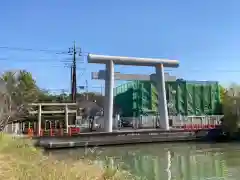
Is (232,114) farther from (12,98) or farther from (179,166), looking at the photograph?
(12,98)

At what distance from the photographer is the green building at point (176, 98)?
53.6 metres

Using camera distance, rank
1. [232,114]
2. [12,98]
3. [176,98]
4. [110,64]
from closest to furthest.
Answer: [12,98] < [110,64] < [232,114] < [176,98]

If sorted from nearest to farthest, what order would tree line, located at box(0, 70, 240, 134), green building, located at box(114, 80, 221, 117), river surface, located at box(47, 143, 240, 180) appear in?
river surface, located at box(47, 143, 240, 180), tree line, located at box(0, 70, 240, 134), green building, located at box(114, 80, 221, 117)

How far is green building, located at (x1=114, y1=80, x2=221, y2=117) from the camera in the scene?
53562mm

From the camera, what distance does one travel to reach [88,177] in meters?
7.25

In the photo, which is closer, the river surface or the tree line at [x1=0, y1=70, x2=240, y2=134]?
the river surface

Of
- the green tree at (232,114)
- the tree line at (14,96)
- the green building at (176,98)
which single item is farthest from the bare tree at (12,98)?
the green tree at (232,114)

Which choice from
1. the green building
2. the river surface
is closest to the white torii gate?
the river surface

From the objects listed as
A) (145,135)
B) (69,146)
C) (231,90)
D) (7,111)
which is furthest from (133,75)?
(7,111)

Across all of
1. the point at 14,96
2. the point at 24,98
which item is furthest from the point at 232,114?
the point at 14,96

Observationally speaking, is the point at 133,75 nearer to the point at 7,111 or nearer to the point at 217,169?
the point at 7,111

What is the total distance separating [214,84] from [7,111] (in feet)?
135

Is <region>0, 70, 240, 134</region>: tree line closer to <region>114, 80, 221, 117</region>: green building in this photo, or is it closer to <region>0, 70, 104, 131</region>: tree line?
<region>0, 70, 104, 131</region>: tree line

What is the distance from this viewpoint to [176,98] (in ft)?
180
